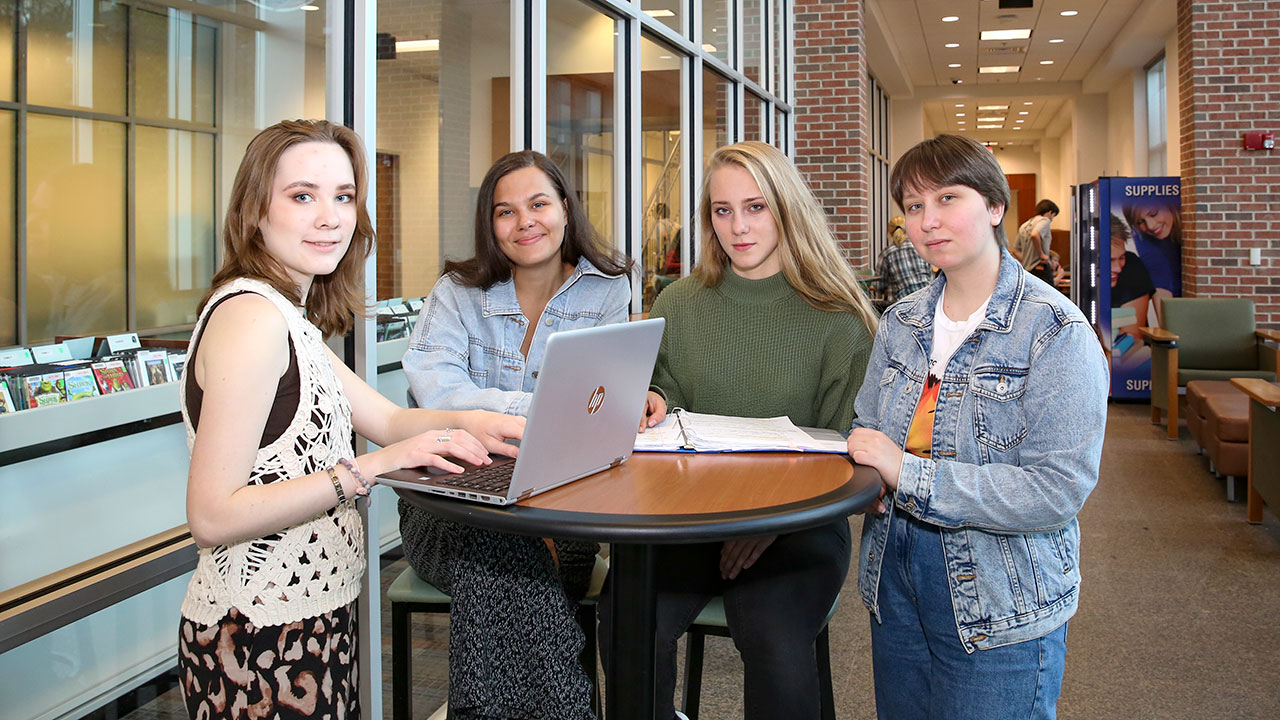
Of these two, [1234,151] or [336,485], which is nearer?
[336,485]

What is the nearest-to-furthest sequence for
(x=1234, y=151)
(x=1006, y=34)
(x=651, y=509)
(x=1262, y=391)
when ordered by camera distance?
(x=651, y=509) < (x=1262, y=391) < (x=1234, y=151) < (x=1006, y=34)

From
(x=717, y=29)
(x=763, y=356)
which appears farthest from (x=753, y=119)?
(x=763, y=356)

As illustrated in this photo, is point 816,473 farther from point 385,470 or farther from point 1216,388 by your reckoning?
point 1216,388

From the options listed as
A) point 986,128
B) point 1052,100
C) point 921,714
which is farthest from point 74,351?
point 986,128

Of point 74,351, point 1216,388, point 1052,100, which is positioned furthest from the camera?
point 1052,100

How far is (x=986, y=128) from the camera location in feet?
69.4

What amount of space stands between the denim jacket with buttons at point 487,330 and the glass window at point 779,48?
17.8 ft

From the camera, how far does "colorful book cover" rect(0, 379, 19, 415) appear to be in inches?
62.1

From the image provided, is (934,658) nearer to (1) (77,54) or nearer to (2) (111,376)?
(2) (111,376)

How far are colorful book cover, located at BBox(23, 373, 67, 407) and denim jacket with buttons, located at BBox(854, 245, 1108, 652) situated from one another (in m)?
1.41

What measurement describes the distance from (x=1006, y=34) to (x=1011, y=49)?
1062mm

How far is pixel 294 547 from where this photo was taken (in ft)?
4.83

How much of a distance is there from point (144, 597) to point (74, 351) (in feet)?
1.72

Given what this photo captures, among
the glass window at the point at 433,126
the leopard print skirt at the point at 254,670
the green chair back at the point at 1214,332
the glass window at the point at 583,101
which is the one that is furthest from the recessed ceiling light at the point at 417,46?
the green chair back at the point at 1214,332
